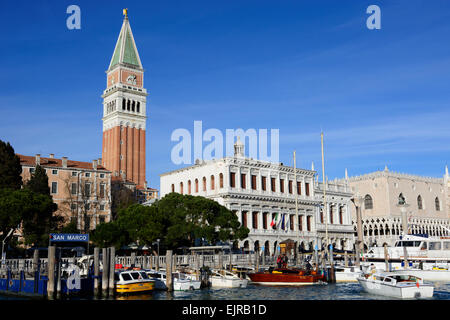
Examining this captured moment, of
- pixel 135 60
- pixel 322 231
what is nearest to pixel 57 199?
pixel 322 231

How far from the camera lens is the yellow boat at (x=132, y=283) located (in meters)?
28.4

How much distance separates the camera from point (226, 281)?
110ft

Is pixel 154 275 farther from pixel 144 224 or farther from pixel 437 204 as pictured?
pixel 437 204

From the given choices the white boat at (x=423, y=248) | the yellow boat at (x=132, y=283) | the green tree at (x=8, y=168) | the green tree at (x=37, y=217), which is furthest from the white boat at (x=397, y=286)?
the green tree at (x=8, y=168)

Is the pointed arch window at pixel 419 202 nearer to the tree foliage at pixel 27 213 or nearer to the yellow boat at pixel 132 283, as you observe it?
the tree foliage at pixel 27 213

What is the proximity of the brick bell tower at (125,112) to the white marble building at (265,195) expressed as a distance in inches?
1214

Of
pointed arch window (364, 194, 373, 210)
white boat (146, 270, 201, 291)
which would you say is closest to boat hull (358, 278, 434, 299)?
white boat (146, 270, 201, 291)

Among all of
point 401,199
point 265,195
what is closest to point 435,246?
point 265,195

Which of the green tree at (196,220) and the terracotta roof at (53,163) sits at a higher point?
the terracotta roof at (53,163)

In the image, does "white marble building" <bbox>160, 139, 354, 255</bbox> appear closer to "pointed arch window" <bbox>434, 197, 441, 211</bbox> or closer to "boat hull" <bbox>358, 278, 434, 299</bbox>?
"pointed arch window" <bbox>434, 197, 441, 211</bbox>

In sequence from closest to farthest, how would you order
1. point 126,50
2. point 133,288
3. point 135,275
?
point 133,288 < point 135,275 < point 126,50

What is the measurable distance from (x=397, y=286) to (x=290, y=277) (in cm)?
867

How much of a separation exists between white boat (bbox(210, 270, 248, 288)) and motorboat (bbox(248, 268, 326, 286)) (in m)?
1.47

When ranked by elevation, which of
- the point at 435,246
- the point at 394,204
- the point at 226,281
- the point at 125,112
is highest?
the point at 125,112
